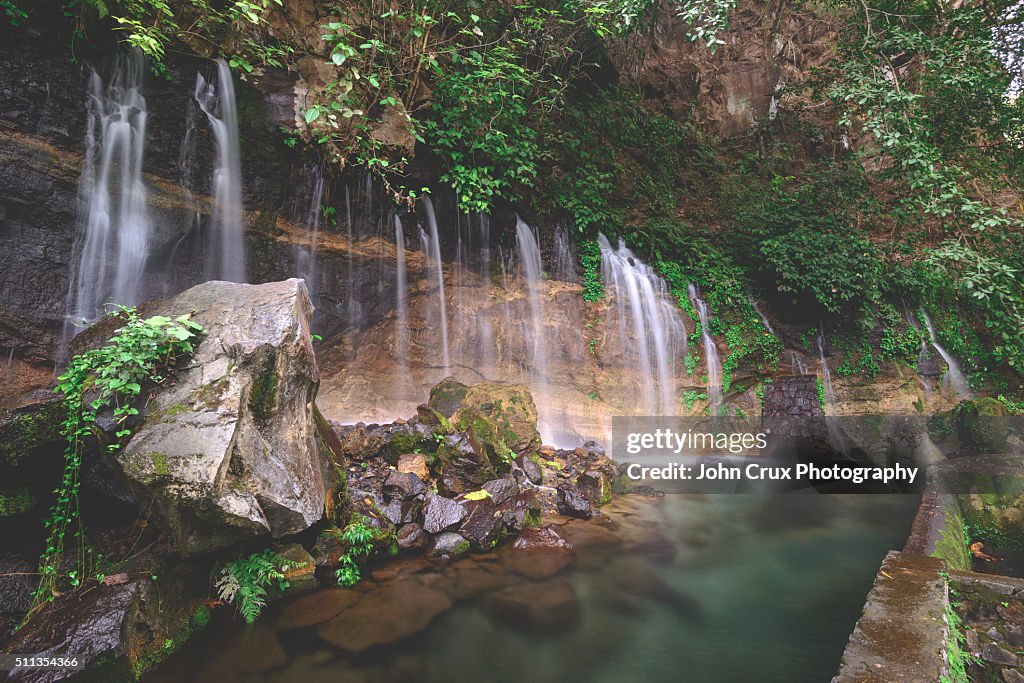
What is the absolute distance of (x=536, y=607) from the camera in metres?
4.34

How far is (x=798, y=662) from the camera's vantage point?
3645 millimetres

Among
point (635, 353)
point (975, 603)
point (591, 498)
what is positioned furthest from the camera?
point (635, 353)

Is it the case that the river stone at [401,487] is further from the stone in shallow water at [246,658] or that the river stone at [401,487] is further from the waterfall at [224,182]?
the waterfall at [224,182]

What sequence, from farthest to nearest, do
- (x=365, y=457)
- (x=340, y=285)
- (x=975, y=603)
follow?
(x=340, y=285) → (x=365, y=457) → (x=975, y=603)

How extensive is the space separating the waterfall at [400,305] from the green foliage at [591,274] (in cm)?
380

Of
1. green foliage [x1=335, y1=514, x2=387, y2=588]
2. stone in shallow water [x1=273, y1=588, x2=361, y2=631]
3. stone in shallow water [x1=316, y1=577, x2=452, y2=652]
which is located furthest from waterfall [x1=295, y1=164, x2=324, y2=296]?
stone in shallow water [x1=316, y1=577, x2=452, y2=652]

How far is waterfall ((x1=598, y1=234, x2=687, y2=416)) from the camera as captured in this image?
A: 10.4 meters

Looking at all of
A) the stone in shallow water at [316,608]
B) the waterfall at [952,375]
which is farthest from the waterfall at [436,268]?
the waterfall at [952,375]

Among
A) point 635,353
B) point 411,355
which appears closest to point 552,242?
point 635,353

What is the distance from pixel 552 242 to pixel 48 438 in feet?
28.2

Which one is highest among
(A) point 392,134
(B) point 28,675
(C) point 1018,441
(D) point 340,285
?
(A) point 392,134

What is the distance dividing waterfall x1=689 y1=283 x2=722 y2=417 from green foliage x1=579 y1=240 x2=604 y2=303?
2.28 metres

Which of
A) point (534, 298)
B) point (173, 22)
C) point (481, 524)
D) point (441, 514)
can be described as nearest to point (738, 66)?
point (534, 298)

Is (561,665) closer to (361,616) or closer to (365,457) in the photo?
(361,616)
